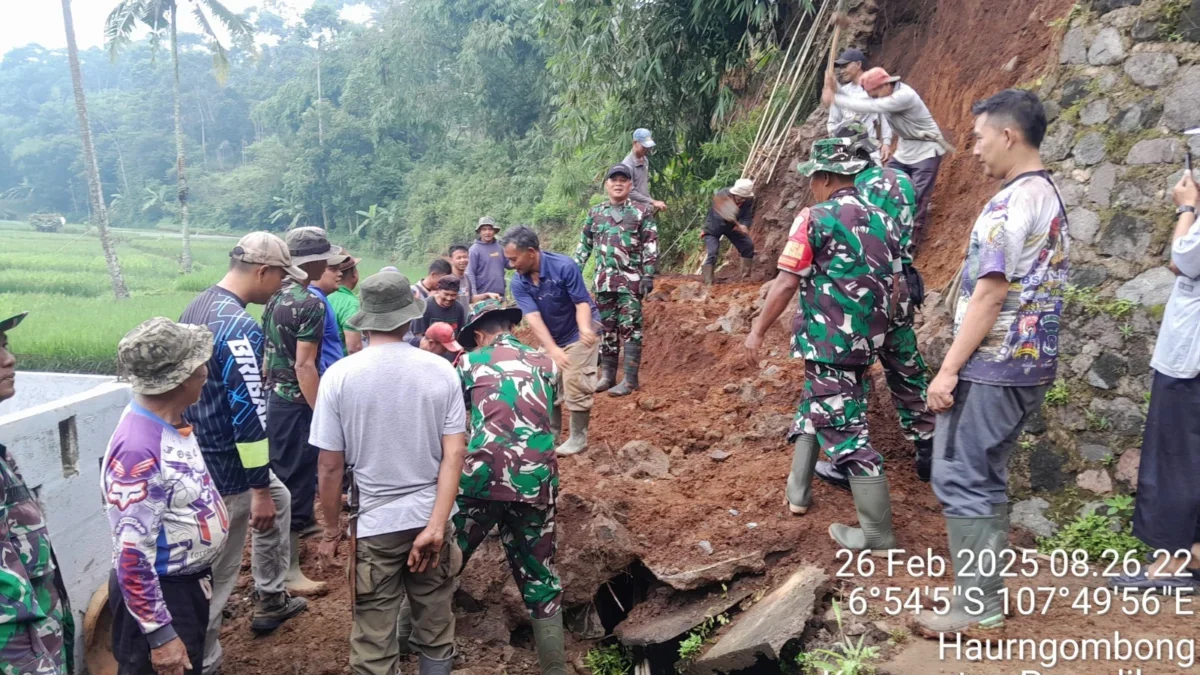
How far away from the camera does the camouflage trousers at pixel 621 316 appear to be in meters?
6.82

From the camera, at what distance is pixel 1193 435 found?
3014 millimetres

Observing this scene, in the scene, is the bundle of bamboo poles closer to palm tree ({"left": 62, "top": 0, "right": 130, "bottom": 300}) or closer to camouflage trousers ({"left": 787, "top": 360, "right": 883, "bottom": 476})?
camouflage trousers ({"left": 787, "top": 360, "right": 883, "bottom": 476})

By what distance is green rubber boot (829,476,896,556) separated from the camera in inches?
136

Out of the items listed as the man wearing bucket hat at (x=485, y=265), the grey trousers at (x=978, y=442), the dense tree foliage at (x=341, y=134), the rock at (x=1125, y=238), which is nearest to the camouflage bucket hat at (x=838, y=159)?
the grey trousers at (x=978, y=442)

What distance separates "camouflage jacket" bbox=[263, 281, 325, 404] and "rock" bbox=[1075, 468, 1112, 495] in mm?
4049

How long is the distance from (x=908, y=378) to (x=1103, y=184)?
1.53m

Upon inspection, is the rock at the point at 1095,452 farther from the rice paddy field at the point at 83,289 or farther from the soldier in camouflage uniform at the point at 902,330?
the rice paddy field at the point at 83,289

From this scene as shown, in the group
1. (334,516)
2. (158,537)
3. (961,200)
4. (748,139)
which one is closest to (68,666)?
(158,537)

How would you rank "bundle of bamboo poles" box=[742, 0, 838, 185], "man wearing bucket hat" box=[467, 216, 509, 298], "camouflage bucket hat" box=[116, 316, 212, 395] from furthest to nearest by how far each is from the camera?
1. "bundle of bamboo poles" box=[742, 0, 838, 185]
2. "man wearing bucket hat" box=[467, 216, 509, 298]
3. "camouflage bucket hat" box=[116, 316, 212, 395]

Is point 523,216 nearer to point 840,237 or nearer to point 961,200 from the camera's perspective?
point 961,200

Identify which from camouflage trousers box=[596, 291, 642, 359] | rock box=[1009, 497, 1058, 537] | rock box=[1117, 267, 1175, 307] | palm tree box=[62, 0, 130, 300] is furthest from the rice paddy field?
rock box=[1117, 267, 1175, 307]

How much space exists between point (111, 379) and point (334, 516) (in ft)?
7.32

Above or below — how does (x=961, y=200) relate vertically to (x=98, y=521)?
above

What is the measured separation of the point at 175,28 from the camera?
917 inches
